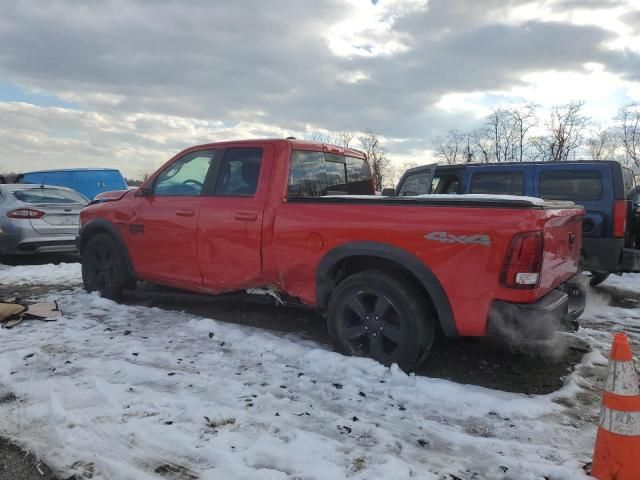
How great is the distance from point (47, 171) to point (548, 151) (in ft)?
109

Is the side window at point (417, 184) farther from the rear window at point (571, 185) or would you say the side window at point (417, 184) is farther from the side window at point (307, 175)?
the side window at point (307, 175)

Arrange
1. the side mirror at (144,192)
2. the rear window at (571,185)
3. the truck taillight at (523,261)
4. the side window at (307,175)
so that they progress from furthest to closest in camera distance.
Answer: the rear window at (571,185)
the side mirror at (144,192)
the side window at (307,175)
the truck taillight at (523,261)

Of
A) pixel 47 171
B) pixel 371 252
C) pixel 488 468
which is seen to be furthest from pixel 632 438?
pixel 47 171

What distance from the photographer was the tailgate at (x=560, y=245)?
330 cm

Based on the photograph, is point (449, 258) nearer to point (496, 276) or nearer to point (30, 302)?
point (496, 276)

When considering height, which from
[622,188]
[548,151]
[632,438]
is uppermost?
[548,151]

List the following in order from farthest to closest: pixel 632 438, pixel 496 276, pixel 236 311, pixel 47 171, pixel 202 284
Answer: pixel 47 171 → pixel 236 311 → pixel 202 284 → pixel 496 276 → pixel 632 438

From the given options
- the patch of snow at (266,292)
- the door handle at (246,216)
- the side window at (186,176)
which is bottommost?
the patch of snow at (266,292)

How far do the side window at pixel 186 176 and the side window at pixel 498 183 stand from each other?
14.2 ft

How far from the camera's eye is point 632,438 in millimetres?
2320

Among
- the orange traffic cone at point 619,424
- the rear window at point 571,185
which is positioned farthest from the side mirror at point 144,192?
the rear window at point 571,185

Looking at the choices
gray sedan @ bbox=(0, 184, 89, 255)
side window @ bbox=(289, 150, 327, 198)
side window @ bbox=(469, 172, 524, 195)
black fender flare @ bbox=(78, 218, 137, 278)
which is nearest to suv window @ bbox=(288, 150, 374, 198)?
side window @ bbox=(289, 150, 327, 198)

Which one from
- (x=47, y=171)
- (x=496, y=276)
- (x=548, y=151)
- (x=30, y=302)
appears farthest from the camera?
(x=548, y=151)

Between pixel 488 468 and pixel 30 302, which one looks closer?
pixel 488 468
